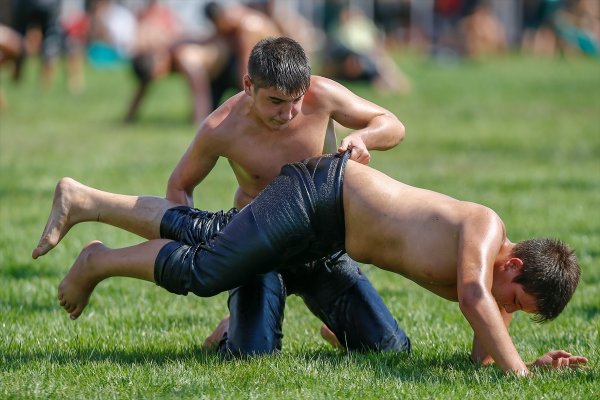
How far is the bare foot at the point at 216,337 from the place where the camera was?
4.64 m

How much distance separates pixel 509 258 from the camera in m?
4.07

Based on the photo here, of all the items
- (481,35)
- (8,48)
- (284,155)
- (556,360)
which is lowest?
(556,360)

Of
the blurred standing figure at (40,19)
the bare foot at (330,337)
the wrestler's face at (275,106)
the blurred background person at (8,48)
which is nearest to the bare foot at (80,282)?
the wrestler's face at (275,106)

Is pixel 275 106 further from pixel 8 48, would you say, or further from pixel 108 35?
pixel 108 35

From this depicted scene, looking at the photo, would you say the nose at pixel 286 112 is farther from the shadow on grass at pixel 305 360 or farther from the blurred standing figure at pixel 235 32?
the blurred standing figure at pixel 235 32

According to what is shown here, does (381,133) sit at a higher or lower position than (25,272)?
higher

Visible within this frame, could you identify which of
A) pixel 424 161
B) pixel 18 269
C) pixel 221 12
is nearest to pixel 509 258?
pixel 18 269

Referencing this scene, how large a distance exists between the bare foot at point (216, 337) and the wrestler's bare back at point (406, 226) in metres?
0.78

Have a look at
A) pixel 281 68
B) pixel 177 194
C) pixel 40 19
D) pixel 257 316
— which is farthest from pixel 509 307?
pixel 40 19

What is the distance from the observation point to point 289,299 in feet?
19.0

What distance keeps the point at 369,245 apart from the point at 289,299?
171cm

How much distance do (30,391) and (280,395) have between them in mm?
838

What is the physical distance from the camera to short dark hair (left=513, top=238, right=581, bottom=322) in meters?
4.00

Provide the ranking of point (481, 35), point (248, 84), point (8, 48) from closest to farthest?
point (248, 84) < point (8, 48) < point (481, 35)
